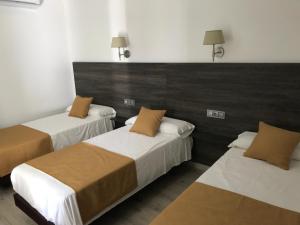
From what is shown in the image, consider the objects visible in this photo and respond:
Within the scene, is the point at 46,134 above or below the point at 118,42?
below

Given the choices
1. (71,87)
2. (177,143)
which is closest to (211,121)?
(177,143)

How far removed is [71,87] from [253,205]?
3855 mm

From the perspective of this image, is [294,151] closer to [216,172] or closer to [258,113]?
[258,113]

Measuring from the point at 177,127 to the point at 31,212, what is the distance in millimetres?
1716

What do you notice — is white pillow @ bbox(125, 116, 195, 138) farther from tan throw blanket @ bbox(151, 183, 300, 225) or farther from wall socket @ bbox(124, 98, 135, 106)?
tan throw blanket @ bbox(151, 183, 300, 225)

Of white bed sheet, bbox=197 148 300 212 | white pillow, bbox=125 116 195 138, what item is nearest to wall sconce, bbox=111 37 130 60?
white pillow, bbox=125 116 195 138

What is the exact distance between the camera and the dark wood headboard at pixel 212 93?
2396 millimetres

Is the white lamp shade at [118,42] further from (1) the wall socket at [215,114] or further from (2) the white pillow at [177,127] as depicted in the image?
(1) the wall socket at [215,114]

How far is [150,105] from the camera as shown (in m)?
3.47

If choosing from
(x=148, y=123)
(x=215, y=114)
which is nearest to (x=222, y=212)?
(x=215, y=114)

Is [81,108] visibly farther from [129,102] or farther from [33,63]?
[33,63]

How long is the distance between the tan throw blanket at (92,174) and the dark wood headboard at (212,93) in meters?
1.11

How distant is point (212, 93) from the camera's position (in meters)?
2.84

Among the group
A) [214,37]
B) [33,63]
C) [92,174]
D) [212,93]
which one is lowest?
[92,174]
